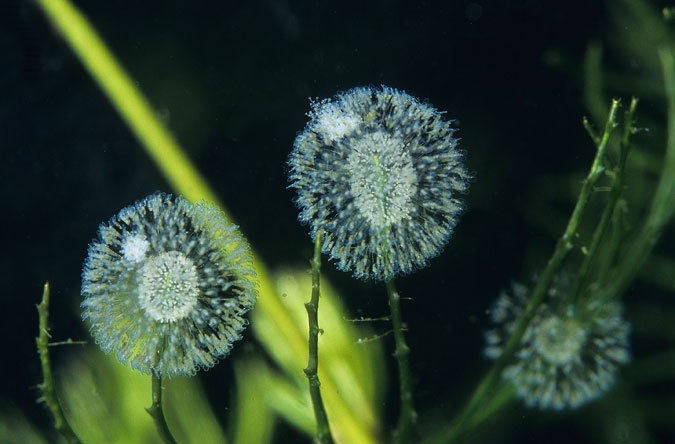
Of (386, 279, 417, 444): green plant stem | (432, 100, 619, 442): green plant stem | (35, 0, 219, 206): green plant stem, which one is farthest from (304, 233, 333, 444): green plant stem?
(35, 0, 219, 206): green plant stem

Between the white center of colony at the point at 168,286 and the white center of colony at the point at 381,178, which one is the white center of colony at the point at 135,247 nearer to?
the white center of colony at the point at 168,286

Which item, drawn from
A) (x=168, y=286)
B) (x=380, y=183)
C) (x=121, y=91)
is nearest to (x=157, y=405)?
(x=168, y=286)

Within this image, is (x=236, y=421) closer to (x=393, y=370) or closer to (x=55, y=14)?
(x=393, y=370)

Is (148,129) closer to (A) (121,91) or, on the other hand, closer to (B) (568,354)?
(A) (121,91)

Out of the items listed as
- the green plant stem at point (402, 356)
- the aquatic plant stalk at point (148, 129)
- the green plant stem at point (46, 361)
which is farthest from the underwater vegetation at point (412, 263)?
the green plant stem at point (46, 361)

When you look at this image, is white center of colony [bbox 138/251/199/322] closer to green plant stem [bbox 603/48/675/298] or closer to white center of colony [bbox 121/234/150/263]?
white center of colony [bbox 121/234/150/263]

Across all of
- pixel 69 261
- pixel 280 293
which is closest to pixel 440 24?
pixel 280 293
